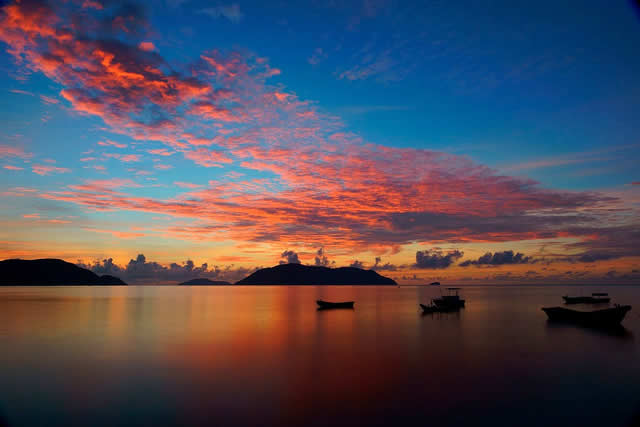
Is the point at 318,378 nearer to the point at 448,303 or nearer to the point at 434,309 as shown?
the point at 434,309

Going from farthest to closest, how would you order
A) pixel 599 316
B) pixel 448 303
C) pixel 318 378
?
1. pixel 448 303
2. pixel 599 316
3. pixel 318 378

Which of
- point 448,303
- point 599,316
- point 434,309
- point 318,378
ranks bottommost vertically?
point 434,309

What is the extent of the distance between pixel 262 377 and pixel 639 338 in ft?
154

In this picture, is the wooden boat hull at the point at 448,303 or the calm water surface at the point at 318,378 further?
the wooden boat hull at the point at 448,303

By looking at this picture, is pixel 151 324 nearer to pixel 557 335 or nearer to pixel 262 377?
pixel 262 377

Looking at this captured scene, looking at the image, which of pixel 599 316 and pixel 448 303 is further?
pixel 448 303

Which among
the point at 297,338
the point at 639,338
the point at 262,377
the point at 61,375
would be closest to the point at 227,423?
Answer: the point at 262,377

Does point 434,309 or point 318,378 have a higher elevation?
point 318,378

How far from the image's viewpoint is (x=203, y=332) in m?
53.1

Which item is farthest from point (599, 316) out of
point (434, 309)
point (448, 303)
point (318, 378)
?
point (318, 378)

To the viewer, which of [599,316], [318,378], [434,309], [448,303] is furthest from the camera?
[448,303]

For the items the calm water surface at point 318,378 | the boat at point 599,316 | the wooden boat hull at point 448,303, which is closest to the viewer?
the calm water surface at point 318,378

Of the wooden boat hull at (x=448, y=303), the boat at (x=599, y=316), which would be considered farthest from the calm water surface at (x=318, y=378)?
the wooden boat hull at (x=448, y=303)

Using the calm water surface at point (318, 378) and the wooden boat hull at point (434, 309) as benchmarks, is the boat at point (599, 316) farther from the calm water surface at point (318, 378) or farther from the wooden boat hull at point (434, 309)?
the wooden boat hull at point (434, 309)
